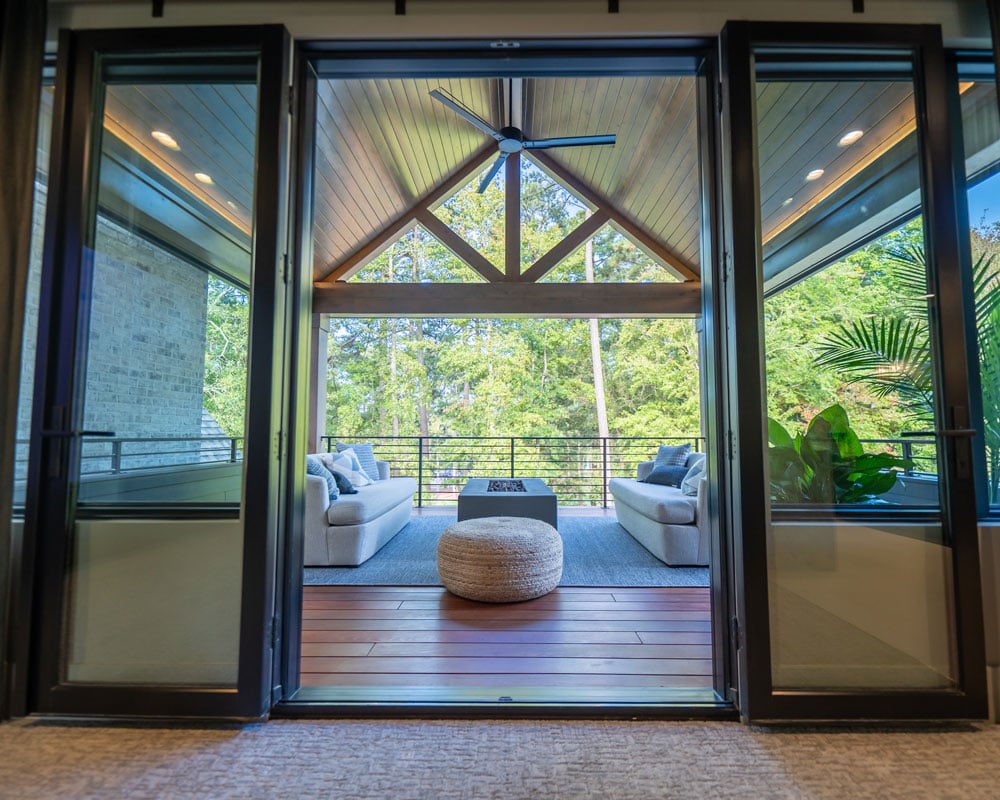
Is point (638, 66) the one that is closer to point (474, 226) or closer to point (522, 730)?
point (522, 730)

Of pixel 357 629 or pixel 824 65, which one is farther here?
pixel 357 629

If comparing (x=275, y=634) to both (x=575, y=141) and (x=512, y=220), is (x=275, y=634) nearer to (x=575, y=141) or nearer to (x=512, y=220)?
(x=575, y=141)

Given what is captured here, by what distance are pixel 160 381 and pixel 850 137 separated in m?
2.50

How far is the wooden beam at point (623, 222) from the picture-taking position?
5.39 m

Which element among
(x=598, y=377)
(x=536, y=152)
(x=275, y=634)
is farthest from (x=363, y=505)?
(x=598, y=377)

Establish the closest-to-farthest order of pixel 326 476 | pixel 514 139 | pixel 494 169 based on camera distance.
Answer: pixel 326 476
pixel 514 139
pixel 494 169

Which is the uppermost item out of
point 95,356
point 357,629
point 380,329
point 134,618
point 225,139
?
point 380,329

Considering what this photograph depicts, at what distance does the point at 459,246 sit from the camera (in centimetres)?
537

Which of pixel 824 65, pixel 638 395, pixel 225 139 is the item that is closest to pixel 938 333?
pixel 824 65

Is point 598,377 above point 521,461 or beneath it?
above

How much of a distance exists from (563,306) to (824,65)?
11.5 ft

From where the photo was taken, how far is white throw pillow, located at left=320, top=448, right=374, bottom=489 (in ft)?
12.3

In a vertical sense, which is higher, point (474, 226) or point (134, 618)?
point (474, 226)

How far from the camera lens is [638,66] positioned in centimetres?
171
